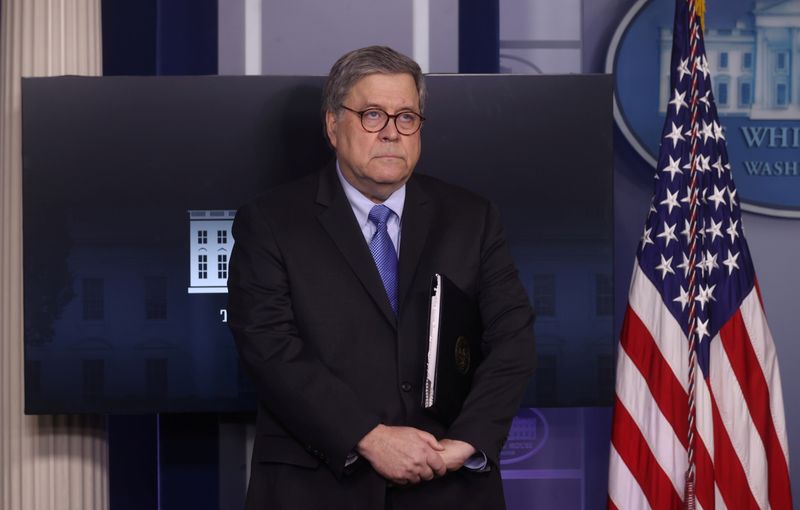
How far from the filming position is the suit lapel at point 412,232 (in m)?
2.23

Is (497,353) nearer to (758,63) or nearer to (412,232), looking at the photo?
(412,232)

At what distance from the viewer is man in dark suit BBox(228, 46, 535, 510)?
6.82 ft

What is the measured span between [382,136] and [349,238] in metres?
0.24

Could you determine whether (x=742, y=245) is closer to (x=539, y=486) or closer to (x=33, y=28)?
(x=539, y=486)

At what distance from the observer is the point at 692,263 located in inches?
120

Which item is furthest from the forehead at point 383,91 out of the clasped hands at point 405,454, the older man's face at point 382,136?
the clasped hands at point 405,454

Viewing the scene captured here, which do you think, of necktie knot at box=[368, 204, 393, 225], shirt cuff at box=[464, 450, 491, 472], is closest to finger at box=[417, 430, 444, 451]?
shirt cuff at box=[464, 450, 491, 472]

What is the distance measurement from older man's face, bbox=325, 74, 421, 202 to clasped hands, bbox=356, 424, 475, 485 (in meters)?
0.56

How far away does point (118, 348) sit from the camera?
3131mm

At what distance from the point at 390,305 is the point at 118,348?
1.27 m

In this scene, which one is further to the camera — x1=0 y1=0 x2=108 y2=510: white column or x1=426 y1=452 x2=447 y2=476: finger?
x1=0 y1=0 x2=108 y2=510: white column

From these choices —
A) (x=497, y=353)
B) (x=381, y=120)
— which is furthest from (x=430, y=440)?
(x=381, y=120)

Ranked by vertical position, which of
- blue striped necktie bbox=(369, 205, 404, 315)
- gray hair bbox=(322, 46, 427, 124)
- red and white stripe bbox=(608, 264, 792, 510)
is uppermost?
gray hair bbox=(322, 46, 427, 124)

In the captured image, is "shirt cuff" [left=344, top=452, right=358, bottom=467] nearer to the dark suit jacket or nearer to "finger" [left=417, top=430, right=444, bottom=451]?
the dark suit jacket
